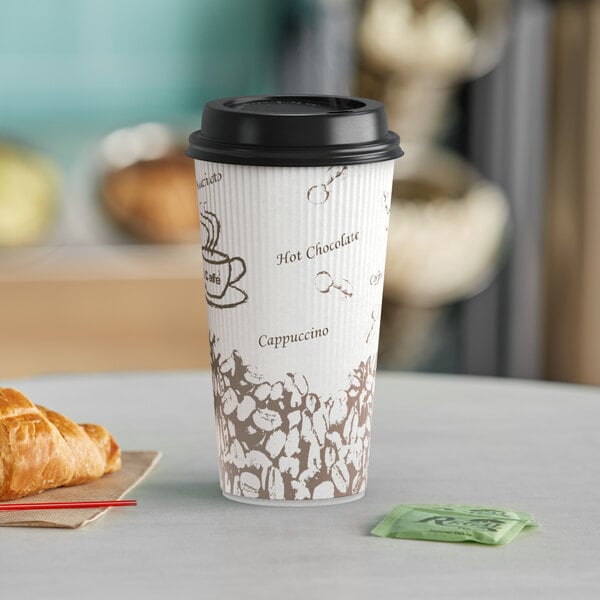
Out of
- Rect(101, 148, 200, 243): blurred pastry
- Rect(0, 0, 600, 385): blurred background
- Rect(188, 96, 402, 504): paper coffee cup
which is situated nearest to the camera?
Rect(188, 96, 402, 504): paper coffee cup

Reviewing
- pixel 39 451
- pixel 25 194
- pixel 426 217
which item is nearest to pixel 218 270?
pixel 39 451

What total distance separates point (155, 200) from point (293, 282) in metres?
1.80

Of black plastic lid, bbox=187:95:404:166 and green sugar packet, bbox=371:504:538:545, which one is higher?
black plastic lid, bbox=187:95:404:166

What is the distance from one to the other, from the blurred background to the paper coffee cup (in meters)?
1.62

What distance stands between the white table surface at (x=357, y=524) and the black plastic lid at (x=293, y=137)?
226 millimetres

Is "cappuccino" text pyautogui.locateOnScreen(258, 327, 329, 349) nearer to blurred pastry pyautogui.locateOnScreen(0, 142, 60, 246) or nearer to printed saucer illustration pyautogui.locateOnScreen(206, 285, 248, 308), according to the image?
printed saucer illustration pyautogui.locateOnScreen(206, 285, 248, 308)

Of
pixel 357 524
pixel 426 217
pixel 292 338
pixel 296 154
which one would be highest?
pixel 296 154

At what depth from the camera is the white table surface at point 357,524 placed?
0.65 meters

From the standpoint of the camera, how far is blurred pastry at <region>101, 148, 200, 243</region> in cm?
252

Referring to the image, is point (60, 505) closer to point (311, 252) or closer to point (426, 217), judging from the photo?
point (311, 252)

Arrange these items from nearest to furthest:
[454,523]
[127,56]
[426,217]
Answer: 1. [454,523]
2. [426,217]
3. [127,56]

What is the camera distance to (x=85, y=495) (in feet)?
2.66

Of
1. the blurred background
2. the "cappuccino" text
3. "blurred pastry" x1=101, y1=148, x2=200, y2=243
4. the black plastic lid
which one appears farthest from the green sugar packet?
"blurred pastry" x1=101, y1=148, x2=200, y2=243

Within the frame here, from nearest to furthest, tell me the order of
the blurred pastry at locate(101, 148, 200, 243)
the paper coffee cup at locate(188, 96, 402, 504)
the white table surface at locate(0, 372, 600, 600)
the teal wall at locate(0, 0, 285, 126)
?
the white table surface at locate(0, 372, 600, 600)
the paper coffee cup at locate(188, 96, 402, 504)
the blurred pastry at locate(101, 148, 200, 243)
the teal wall at locate(0, 0, 285, 126)
